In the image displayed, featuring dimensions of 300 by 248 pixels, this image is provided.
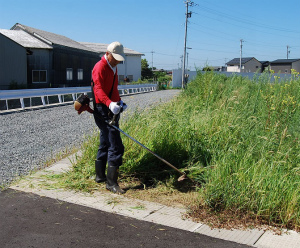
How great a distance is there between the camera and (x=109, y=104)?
4508mm

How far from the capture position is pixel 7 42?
2684 centimetres

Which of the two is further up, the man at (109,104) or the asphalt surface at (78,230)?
the man at (109,104)

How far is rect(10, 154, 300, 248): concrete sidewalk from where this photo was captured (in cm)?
344

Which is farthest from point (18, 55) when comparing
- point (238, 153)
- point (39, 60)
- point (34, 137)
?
point (238, 153)

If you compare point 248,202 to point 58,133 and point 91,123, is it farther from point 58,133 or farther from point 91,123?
point 91,123

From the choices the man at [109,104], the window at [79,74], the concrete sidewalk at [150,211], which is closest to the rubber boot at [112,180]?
the man at [109,104]

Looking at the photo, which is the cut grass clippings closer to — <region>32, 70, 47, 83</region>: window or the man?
the man

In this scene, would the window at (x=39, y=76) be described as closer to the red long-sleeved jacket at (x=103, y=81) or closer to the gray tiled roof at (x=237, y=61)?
the red long-sleeved jacket at (x=103, y=81)

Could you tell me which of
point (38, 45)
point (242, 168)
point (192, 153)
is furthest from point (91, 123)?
point (38, 45)

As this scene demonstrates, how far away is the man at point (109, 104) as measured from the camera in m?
4.67

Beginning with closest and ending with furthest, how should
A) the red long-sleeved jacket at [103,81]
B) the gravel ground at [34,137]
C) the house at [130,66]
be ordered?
the red long-sleeved jacket at [103,81], the gravel ground at [34,137], the house at [130,66]

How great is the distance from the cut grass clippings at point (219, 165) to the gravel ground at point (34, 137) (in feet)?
3.31

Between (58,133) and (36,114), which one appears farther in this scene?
(36,114)

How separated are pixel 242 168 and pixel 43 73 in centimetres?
3004
